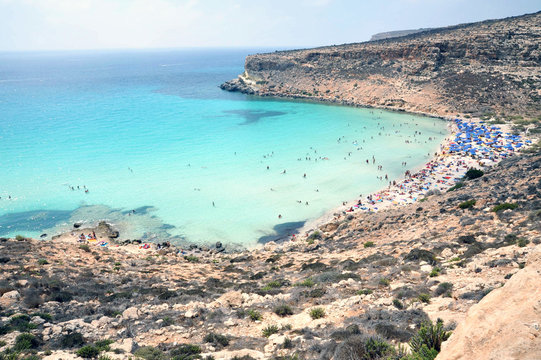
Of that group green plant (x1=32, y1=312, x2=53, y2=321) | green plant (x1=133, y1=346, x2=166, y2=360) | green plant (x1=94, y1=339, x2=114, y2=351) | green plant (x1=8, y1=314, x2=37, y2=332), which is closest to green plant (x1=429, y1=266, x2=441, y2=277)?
green plant (x1=133, y1=346, x2=166, y2=360)

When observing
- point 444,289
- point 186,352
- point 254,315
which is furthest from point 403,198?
point 186,352

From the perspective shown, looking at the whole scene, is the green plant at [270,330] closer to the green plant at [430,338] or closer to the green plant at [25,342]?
the green plant at [430,338]

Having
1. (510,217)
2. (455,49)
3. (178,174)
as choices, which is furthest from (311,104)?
(510,217)

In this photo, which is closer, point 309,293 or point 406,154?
point 309,293

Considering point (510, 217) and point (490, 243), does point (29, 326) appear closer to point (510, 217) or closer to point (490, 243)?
point (490, 243)

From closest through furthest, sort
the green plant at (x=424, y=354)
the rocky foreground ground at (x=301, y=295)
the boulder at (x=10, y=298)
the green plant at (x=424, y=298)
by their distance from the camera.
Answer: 1. the green plant at (x=424, y=354)
2. the rocky foreground ground at (x=301, y=295)
3. the green plant at (x=424, y=298)
4. the boulder at (x=10, y=298)

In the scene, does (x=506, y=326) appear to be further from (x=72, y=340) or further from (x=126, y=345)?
(x=72, y=340)

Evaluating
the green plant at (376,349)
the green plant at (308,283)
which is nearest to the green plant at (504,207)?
the green plant at (308,283)

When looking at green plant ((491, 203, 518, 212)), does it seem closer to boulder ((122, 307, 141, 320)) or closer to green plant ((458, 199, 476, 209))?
green plant ((458, 199, 476, 209))
